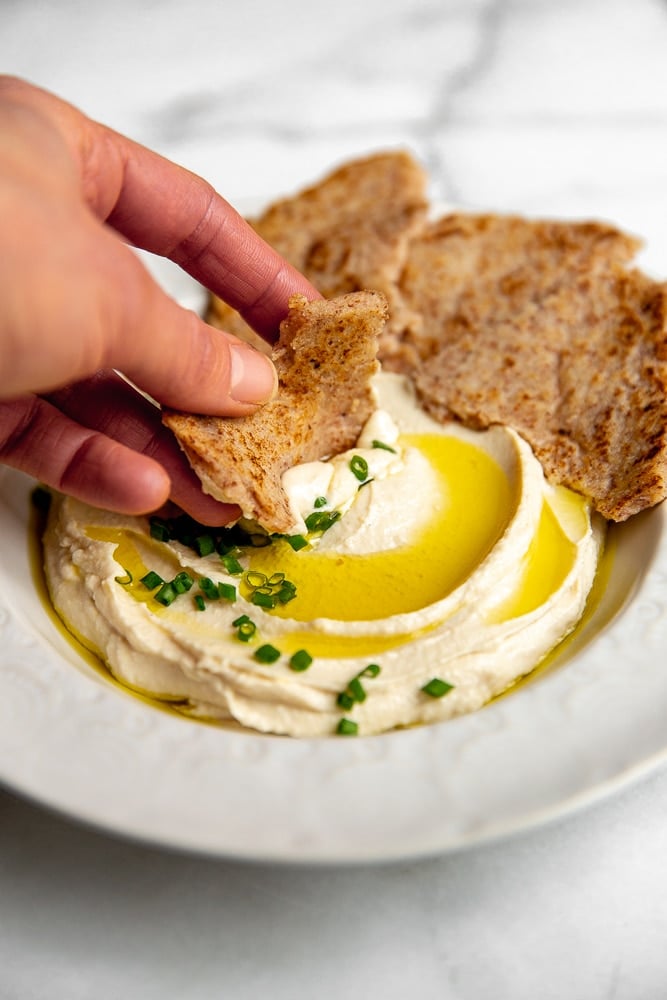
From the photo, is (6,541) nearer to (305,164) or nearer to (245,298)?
(245,298)

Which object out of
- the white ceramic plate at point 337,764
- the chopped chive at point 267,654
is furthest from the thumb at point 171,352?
the white ceramic plate at point 337,764

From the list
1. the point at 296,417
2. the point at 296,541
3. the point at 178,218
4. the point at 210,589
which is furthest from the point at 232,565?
the point at 178,218

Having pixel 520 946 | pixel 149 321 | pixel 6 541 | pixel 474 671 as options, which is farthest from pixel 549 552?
pixel 6 541

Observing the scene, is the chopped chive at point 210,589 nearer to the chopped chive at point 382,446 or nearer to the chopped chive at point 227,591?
the chopped chive at point 227,591

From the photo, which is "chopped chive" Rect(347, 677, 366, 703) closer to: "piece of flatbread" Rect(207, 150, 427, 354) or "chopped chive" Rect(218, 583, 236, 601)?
"chopped chive" Rect(218, 583, 236, 601)

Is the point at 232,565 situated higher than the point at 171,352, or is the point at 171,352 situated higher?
the point at 171,352

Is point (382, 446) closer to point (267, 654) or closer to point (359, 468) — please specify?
point (359, 468)
